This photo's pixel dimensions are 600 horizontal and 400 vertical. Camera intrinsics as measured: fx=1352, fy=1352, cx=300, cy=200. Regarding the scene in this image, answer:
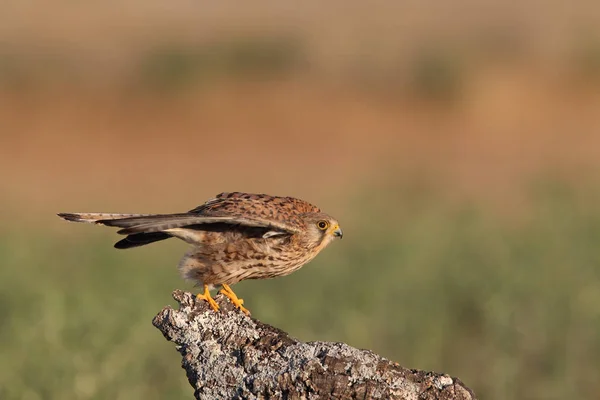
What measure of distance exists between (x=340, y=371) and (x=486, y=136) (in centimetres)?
2396

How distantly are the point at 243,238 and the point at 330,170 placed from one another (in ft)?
61.0

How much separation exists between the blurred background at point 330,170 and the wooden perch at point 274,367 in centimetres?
273

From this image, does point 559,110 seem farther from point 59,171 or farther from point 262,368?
point 262,368

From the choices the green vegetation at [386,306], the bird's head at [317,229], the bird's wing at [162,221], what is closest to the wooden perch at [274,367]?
the bird's wing at [162,221]

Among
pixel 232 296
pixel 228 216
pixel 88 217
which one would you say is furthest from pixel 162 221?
pixel 232 296

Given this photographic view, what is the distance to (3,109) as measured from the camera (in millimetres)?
28578

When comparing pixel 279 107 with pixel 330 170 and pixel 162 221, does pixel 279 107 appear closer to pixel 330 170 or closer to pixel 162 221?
pixel 330 170

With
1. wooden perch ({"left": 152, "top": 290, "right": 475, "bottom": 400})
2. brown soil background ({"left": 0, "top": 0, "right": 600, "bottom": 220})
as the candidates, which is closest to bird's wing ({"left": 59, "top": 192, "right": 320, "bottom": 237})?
wooden perch ({"left": 152, "top": 290, "right": 475, "bottom": 400})

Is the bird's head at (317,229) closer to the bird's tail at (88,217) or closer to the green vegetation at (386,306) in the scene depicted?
the bird's tail at (88,217)

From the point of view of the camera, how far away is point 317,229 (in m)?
6.63

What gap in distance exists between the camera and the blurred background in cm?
952

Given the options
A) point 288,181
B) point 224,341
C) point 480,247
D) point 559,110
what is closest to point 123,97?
point 288,181

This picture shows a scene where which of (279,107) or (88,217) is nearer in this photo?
(88,217)

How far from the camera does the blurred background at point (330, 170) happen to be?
9.52 m
